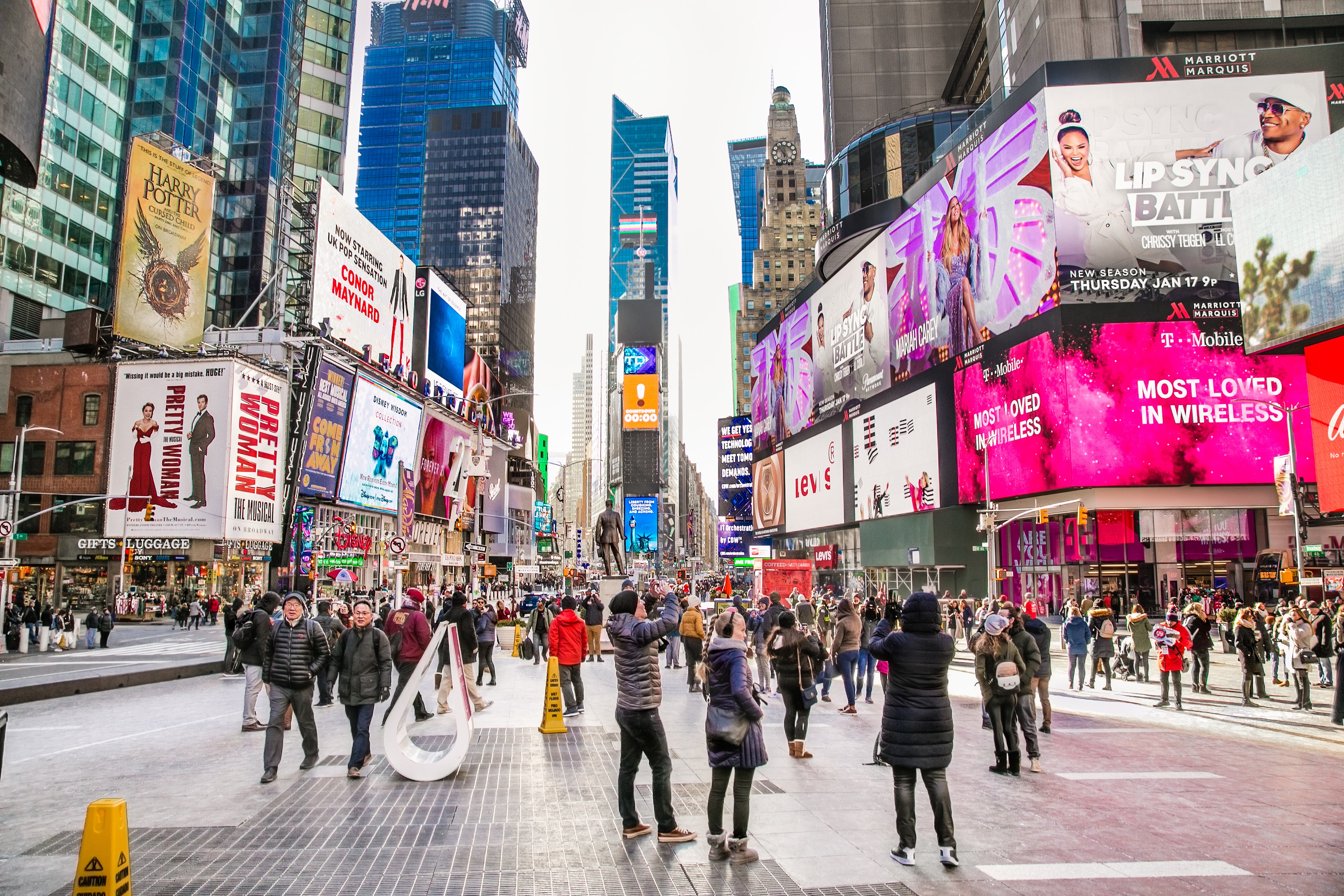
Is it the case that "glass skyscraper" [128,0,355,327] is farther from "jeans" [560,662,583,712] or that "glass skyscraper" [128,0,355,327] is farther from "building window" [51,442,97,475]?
"jeans" [560,662,583,712]

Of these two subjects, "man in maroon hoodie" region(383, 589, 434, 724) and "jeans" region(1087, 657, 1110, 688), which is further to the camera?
"jeans" region(1087, 657, 1110, 688)

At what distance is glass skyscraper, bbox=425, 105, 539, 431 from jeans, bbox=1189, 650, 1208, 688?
470 ft

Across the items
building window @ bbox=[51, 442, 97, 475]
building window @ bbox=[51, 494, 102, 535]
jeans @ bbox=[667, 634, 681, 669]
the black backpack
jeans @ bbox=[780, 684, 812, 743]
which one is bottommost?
jeans @ bbox=[667, 634, 681, 669]

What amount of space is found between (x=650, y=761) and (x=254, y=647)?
762 cm

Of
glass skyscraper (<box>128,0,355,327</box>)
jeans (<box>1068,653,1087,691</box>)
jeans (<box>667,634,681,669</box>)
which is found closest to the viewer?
jeans (<box>1068,653,1087,691</box>)

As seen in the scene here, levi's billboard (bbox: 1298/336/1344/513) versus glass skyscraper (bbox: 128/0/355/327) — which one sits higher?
glass skyscraper (bbox: 128/0/355/327)

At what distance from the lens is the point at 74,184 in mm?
57250

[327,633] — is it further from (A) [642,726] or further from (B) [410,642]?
(A) [642,726]

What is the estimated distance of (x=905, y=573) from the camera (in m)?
57.8

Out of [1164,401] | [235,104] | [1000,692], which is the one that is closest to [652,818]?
[1000,692]

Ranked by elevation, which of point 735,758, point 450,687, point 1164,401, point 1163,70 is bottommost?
point 450,687

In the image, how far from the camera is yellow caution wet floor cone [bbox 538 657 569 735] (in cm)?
1185

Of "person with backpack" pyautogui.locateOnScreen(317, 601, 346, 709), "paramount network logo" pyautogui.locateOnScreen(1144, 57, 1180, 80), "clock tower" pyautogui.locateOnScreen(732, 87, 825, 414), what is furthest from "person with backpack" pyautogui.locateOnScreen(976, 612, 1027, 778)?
"clock tower" pyautogui.locateOnScreen(732, 87, 825, 414)

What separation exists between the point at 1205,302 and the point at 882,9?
59.8 metres
